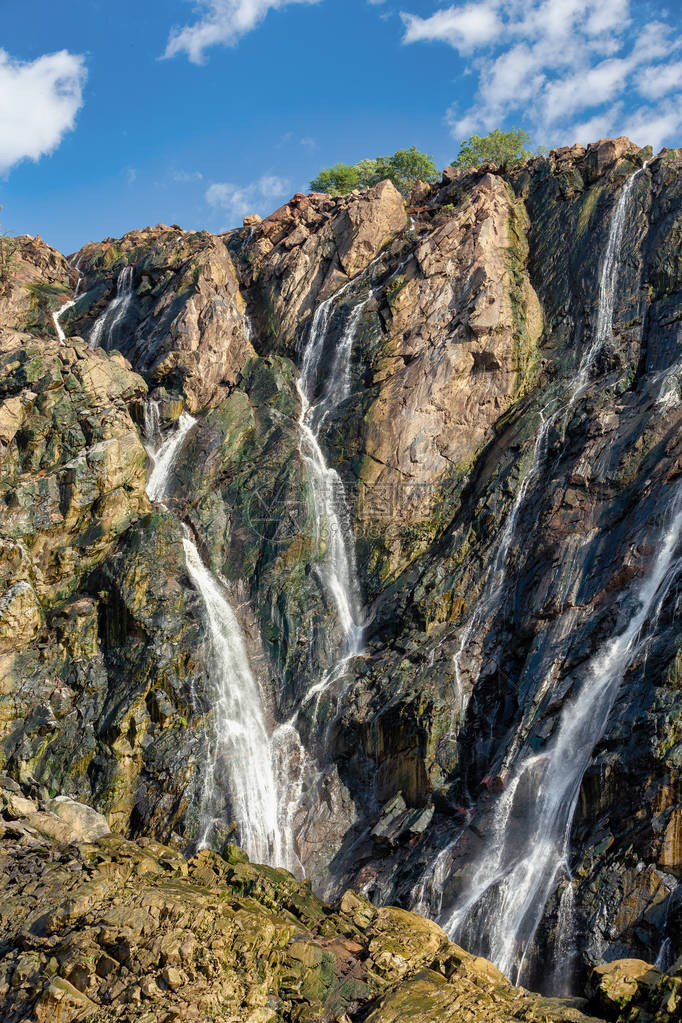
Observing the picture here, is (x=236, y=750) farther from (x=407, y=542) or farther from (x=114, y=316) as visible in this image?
(x=114, y=316)

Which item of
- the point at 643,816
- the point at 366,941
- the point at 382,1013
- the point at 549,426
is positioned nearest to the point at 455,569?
the point at 549,426

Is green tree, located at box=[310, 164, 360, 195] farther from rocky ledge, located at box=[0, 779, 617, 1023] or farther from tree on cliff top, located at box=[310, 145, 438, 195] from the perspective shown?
rocky ledge, located at box=[0, 779, 617, 1023]

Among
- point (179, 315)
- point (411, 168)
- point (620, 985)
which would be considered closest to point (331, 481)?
point (179, 315)

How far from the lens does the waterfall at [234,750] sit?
109 ft

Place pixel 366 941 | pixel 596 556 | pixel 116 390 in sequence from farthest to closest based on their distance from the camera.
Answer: pixel 116 390 → pixel 596 556 → pixel 366 941

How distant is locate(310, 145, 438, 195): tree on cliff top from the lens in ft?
242

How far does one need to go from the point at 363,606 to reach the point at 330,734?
252 inches

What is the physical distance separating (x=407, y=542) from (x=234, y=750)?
11808 millimetres

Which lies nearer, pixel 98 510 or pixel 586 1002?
pixel 586 1002

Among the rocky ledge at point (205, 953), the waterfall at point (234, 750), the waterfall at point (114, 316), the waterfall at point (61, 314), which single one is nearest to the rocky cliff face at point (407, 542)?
the waterfall at point (114, 316)

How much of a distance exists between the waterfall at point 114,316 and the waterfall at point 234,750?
18529 mm

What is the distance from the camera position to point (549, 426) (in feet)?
129

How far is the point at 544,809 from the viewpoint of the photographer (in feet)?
90.1

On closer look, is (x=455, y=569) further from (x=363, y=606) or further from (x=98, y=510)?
(x=98, y=510)
